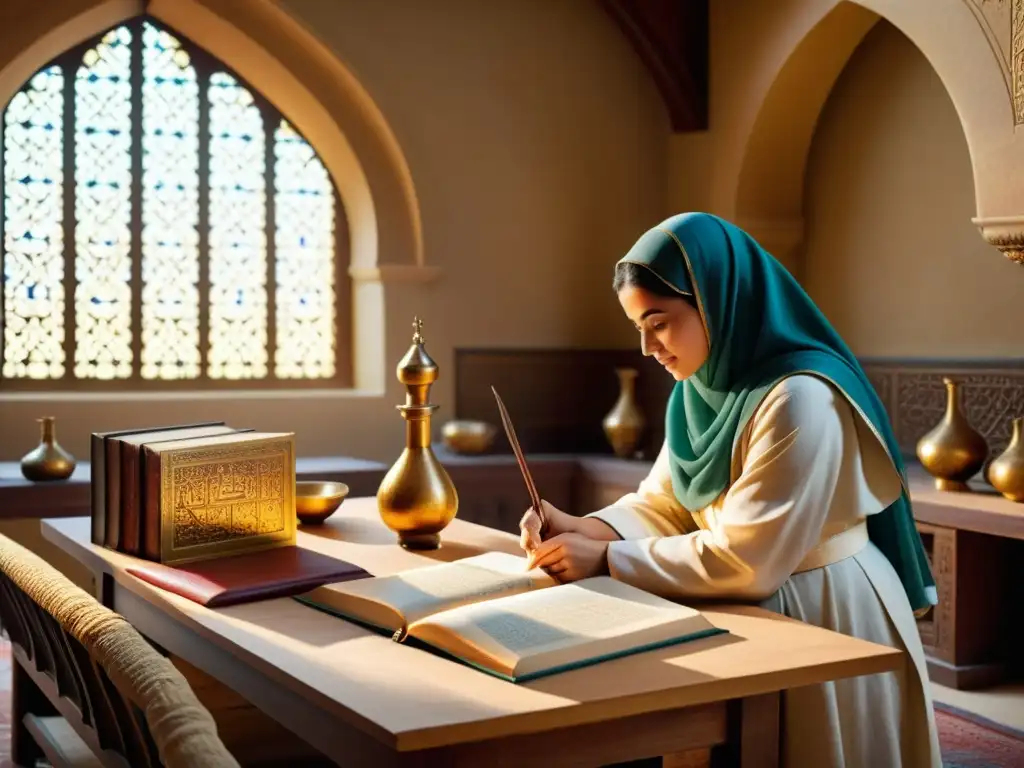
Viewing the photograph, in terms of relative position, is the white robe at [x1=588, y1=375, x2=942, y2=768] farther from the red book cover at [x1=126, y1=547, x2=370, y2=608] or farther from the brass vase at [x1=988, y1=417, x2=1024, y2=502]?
the brass vase at [x1=988, y1=417, x2=1024, y2=502]

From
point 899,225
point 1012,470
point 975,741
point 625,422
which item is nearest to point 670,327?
point 975,741

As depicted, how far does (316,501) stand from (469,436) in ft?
11.2

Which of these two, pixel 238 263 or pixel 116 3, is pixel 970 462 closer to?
pixel 238 263

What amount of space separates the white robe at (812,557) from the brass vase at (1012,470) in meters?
2.67

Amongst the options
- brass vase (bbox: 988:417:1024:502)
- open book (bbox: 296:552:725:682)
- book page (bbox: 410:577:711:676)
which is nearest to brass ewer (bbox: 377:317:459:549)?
open book (bbox: 296:552:725:682)

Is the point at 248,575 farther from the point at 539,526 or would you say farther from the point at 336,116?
the point at 336,116

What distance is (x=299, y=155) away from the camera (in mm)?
7336

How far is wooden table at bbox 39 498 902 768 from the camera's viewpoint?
1.79 m

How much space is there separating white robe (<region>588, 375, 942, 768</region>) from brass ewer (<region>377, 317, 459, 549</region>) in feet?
2.23

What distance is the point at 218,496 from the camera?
2994 mm

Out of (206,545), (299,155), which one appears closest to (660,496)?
(206,545)

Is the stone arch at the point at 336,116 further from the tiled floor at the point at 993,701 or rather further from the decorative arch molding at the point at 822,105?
the tiled floor at the point at 993,701

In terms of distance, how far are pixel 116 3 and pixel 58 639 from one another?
16.6 feet

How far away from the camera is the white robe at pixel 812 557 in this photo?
8.18 ft
